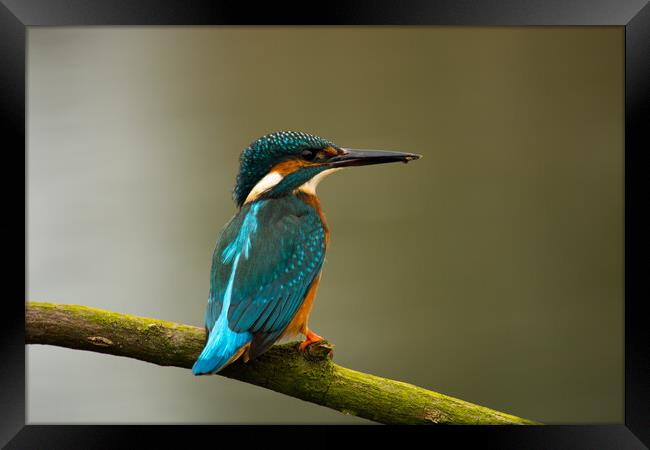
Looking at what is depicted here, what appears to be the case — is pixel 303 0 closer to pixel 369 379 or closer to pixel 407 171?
pixel 407 171

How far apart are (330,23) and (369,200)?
0.87 m

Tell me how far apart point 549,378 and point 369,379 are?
2.79 feet

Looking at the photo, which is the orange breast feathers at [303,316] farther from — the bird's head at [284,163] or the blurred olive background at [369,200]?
the bird's head at [284,163]

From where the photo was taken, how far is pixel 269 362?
7.81 ft

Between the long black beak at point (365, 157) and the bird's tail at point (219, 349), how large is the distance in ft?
2.51

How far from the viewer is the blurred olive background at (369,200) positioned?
269 cm

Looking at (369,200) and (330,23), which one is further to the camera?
(369,200)

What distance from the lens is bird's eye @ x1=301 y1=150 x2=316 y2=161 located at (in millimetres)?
2654

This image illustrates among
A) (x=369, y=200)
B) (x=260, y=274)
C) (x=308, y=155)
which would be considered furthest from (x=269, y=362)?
(x=369, y=200)

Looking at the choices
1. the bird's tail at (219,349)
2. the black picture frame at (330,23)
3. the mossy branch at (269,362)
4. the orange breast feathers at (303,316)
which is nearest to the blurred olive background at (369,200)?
the black picture frame at (330,23)

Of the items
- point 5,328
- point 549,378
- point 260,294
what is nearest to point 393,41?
point 260,294

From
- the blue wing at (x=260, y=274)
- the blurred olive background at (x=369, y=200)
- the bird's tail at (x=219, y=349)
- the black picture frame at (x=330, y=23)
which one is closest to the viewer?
the bird's tail at (x=219, y=349)

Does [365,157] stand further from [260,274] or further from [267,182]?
[260,274]

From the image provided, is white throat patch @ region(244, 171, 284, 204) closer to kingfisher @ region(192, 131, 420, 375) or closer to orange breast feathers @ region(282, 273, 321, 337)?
kingfisher @ region(192, 131, 420, 375)
